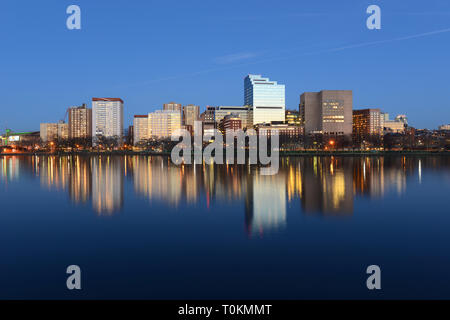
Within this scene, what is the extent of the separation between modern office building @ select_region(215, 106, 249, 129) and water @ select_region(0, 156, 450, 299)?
16135 cm

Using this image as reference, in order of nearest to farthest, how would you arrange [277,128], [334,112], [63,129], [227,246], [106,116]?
[227,246] < [334,112] < [277,128] < [106,116] < [63,129]

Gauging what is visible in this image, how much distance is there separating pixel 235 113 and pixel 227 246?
175 meters

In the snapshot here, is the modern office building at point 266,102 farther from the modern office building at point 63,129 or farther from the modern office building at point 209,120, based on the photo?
the modern office building at point 63,129

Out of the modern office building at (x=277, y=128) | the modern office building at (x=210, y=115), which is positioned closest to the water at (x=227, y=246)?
the modern office building at (x=277, y=128)

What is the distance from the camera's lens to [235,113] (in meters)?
182

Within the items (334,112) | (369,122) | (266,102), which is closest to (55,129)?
(266,102)

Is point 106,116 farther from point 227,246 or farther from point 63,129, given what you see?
point 227,246

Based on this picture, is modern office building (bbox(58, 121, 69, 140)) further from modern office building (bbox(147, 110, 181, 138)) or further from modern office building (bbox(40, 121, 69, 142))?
modern office building (bbox(147, 110, 181, 138))

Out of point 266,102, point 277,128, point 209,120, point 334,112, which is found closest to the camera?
point 334,112

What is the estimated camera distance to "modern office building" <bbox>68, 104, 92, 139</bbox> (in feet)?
606

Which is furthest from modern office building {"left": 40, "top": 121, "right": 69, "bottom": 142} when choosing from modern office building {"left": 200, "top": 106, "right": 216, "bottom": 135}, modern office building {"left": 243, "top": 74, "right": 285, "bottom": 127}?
modern office building {"left": 243, "top": 74, "right": 285, "bottom": 127}

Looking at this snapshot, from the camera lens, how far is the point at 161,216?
1304 centimetres
